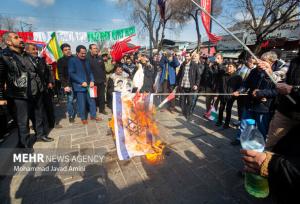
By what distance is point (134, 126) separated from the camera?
2.98 metres

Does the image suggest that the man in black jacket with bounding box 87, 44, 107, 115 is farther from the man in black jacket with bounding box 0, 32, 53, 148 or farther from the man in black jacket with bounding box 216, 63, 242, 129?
the man in black jacket with bounding box 216, 63, 242, 129

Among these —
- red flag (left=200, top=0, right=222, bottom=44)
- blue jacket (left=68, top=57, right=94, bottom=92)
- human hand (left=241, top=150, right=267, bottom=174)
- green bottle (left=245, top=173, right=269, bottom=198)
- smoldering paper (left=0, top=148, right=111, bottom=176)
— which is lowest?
smoldering paper (left=0, top=148, right=111, bottom=176)

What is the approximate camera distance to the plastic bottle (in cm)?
143

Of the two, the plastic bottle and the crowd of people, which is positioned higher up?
the crowd of people

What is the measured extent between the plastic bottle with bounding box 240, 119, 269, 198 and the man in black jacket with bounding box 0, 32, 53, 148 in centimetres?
345

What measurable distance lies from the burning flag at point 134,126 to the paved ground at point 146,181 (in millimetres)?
179

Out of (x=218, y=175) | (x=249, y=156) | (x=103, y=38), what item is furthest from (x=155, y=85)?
(x=103, y=38)

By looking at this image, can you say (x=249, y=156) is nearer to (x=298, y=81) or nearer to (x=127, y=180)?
(x=298, y=81)

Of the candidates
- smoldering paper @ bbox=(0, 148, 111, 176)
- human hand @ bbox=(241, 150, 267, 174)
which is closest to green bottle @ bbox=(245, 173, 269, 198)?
human hand @ bbox=(241, 150, 267, 174)

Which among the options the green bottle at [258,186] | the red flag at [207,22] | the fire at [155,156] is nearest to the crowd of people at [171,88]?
the green bottle at [258,186]

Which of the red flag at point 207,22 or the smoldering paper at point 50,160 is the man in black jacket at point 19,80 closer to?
the smoldering paper at point 50,160

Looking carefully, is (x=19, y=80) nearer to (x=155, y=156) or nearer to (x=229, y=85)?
→ (x=155, y=156)

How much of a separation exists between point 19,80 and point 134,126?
215 cm

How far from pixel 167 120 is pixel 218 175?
2648 millimetres
